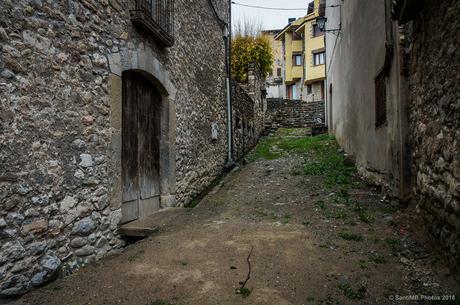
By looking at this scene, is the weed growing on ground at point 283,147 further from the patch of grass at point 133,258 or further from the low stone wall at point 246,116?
the patch of grass at point 133,258

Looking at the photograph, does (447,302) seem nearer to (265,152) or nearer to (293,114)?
(265,152)

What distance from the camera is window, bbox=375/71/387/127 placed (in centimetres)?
505

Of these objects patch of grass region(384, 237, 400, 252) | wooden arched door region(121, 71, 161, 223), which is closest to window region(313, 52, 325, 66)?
wooden arched door region(121, 71, 161, 223)

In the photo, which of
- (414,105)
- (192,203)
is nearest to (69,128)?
(192,203)

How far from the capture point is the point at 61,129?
3061 mm

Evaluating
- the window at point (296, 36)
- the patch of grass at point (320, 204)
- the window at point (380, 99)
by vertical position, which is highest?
the window at point (296, 36)

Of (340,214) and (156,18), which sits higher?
(156,18)

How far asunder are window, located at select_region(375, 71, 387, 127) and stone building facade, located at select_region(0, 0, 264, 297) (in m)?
3.40

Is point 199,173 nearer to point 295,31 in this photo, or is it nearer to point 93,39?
point 93,39

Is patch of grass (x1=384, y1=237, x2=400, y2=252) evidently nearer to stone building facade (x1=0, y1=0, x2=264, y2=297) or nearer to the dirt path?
the dirt path

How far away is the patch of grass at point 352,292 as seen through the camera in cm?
249

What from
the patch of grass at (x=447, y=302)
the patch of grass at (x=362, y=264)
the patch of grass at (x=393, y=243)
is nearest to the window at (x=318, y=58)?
the patch of grass at (x=393, y=243)

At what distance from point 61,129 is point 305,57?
2598 centimetres

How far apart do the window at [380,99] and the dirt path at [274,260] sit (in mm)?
1279
